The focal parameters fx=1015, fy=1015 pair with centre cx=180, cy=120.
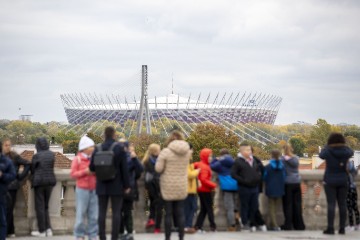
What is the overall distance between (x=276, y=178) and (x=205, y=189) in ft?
4.86

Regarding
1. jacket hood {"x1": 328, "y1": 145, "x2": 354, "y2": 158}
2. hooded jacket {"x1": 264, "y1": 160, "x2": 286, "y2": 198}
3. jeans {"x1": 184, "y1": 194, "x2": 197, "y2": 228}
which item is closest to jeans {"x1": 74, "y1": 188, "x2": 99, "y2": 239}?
jeans {"x1": 184, "y1": 194, "x2": 197, "y2": 228}

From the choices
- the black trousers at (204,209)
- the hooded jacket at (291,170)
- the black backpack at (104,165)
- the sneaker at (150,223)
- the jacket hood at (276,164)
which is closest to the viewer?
the black backpack at (104,165)

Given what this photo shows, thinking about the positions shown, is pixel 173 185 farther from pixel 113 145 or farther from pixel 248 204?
pixel 248 204

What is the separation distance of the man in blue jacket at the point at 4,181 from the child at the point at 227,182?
4349mm

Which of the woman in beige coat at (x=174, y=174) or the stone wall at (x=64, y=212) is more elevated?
the woman in beige coat at (x=174, y=174)

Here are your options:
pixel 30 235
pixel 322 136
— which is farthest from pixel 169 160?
pixel 322 136

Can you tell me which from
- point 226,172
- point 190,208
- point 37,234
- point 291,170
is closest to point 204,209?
point 190,208

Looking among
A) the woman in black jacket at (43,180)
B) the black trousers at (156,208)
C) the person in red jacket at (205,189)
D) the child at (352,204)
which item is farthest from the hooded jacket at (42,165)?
the child at (352,204)

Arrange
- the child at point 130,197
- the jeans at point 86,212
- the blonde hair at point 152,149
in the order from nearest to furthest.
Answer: the jeans at point 86,212 < the child at point 130,197 < the blonde hair at point 152,149

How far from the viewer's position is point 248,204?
20.5m

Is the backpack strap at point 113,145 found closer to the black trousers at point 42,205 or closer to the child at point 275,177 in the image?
the black trousers at point 42,205

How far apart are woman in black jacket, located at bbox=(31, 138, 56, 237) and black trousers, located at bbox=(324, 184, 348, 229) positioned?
541cm

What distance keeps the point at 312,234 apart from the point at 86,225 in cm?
454

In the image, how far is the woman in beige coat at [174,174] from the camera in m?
17.9
